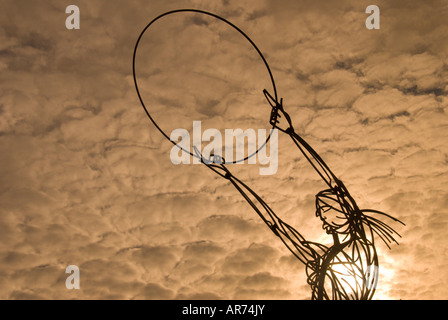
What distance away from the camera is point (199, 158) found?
3.23 m

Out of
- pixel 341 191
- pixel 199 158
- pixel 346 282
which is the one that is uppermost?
pixel 199 158

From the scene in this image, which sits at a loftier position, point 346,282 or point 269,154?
point 269,154
